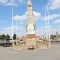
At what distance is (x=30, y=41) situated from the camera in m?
39.5

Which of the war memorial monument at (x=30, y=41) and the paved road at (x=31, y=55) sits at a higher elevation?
the war memorial monument at (x=30, y=41)

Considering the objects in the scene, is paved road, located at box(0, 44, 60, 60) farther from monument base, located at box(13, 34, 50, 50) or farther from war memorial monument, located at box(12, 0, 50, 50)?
monument base, located at box(13, 34, 50, 50)

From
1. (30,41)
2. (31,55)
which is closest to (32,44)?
(30,41)

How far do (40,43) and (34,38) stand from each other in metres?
2.30

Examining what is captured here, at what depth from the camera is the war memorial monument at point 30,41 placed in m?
38.2

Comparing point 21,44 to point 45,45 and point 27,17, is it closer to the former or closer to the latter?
point 45,45

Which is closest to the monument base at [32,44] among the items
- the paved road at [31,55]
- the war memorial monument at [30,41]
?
the war memorial monument at [30,41]

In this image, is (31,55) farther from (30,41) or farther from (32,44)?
(30,41)

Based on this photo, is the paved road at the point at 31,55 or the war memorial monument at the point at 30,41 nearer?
the paved road at the point at 31,55

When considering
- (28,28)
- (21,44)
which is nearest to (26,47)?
(21,44)

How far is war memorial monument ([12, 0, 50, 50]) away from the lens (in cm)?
3819

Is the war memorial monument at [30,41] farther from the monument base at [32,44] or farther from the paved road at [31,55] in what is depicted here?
the paved road at [31,55]

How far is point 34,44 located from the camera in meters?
39.0

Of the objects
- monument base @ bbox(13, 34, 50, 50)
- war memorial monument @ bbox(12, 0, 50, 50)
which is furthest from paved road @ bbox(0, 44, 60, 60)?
monument base @ bbox(13, 34, 50, 50)
